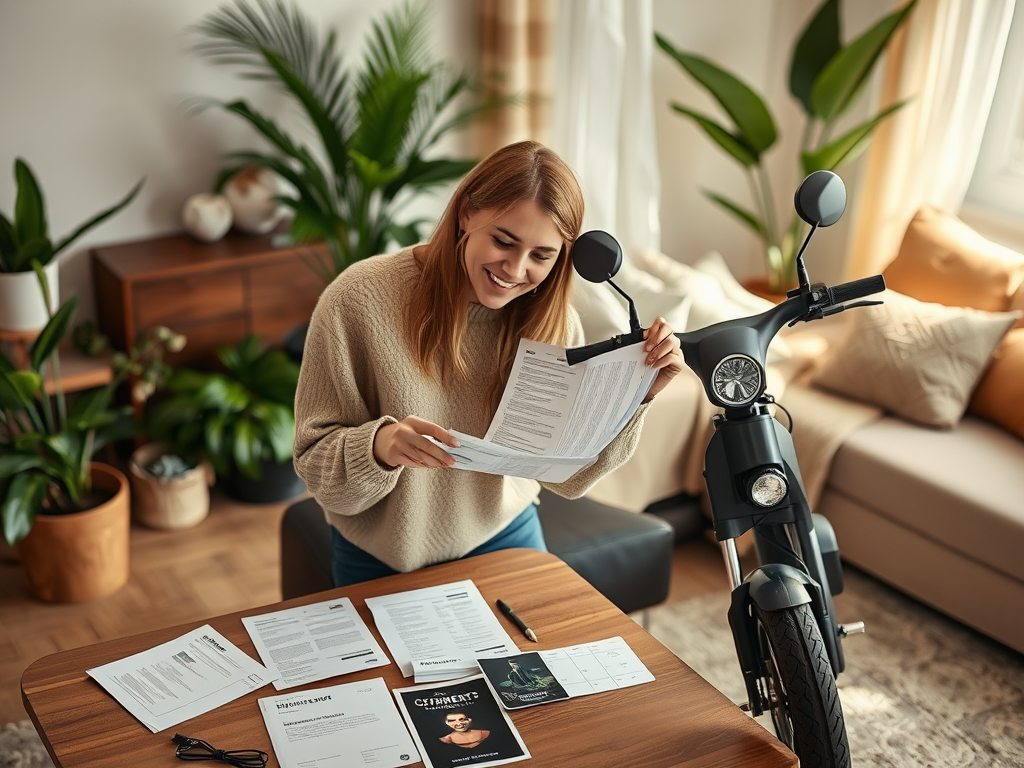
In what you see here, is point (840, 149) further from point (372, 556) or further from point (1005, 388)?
point (372, 556)

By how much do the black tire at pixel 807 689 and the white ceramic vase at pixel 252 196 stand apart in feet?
7.78

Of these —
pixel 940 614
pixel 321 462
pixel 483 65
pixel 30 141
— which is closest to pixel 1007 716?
pixel 940 614

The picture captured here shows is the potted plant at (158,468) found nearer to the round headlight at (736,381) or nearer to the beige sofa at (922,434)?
the beige sofa at (922,434)

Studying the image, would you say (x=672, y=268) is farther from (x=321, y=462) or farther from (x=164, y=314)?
(x=321, y=462)

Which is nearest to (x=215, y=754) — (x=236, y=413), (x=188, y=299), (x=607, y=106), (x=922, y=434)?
(x=236, y=413)

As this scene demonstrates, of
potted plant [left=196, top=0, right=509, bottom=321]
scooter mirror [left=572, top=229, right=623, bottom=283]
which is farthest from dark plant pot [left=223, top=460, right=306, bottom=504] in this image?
scooter mirror [left=572, top=229, right=623, bottom=283]

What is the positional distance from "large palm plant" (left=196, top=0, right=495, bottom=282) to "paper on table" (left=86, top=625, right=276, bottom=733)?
5.72ft

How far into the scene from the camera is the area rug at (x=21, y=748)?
6.97 feet

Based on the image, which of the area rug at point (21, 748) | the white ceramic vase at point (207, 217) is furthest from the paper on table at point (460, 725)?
the white ceramic vase at point (207, 217)

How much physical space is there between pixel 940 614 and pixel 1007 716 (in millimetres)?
441

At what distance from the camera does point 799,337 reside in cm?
342

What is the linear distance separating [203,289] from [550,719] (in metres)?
2.21

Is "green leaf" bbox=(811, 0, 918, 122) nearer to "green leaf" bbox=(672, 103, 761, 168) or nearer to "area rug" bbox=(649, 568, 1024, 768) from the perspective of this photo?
"green leaf" bbox=(672, 103, 761, 168)

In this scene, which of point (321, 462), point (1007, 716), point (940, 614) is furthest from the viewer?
point (940, 614)
